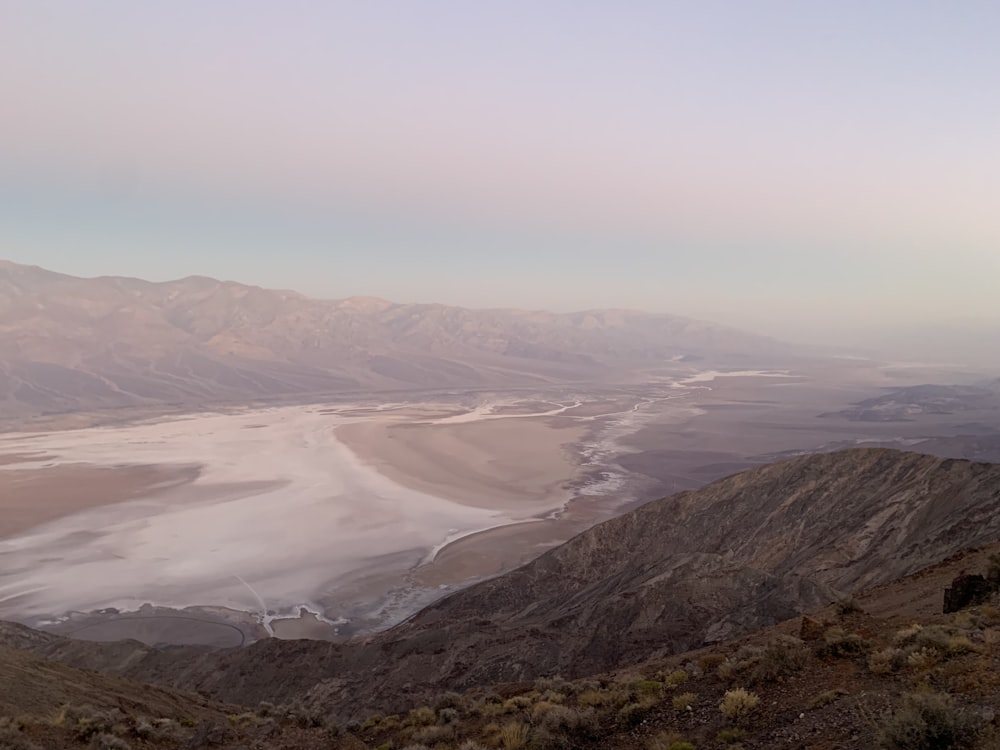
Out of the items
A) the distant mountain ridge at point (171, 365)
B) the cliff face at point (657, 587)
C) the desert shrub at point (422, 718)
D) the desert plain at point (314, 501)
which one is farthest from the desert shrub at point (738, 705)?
the distant mountain ridge at point (171, 365)

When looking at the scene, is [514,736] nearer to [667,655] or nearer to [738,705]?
[738,705]

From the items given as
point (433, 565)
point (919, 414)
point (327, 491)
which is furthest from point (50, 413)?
point (919, 414)

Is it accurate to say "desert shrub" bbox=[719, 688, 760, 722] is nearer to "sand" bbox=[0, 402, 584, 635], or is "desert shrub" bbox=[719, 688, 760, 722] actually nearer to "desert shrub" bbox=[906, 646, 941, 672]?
"desert shrub" bbox=[906, 646, 941, 672]

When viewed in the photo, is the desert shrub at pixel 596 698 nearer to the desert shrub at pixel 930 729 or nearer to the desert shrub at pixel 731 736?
the desert shrub at pixel 731 736

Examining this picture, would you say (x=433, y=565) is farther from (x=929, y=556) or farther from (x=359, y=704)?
(x=929, y=556)

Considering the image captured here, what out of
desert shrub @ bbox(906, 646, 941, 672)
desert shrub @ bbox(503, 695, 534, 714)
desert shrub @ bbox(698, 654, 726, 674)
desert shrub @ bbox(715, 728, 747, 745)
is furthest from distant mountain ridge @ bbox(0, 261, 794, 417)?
desert shrub @ bbox(906, 646, 941, 672)

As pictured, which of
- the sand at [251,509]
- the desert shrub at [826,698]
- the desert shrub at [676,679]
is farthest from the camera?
the sand at [251,509]
